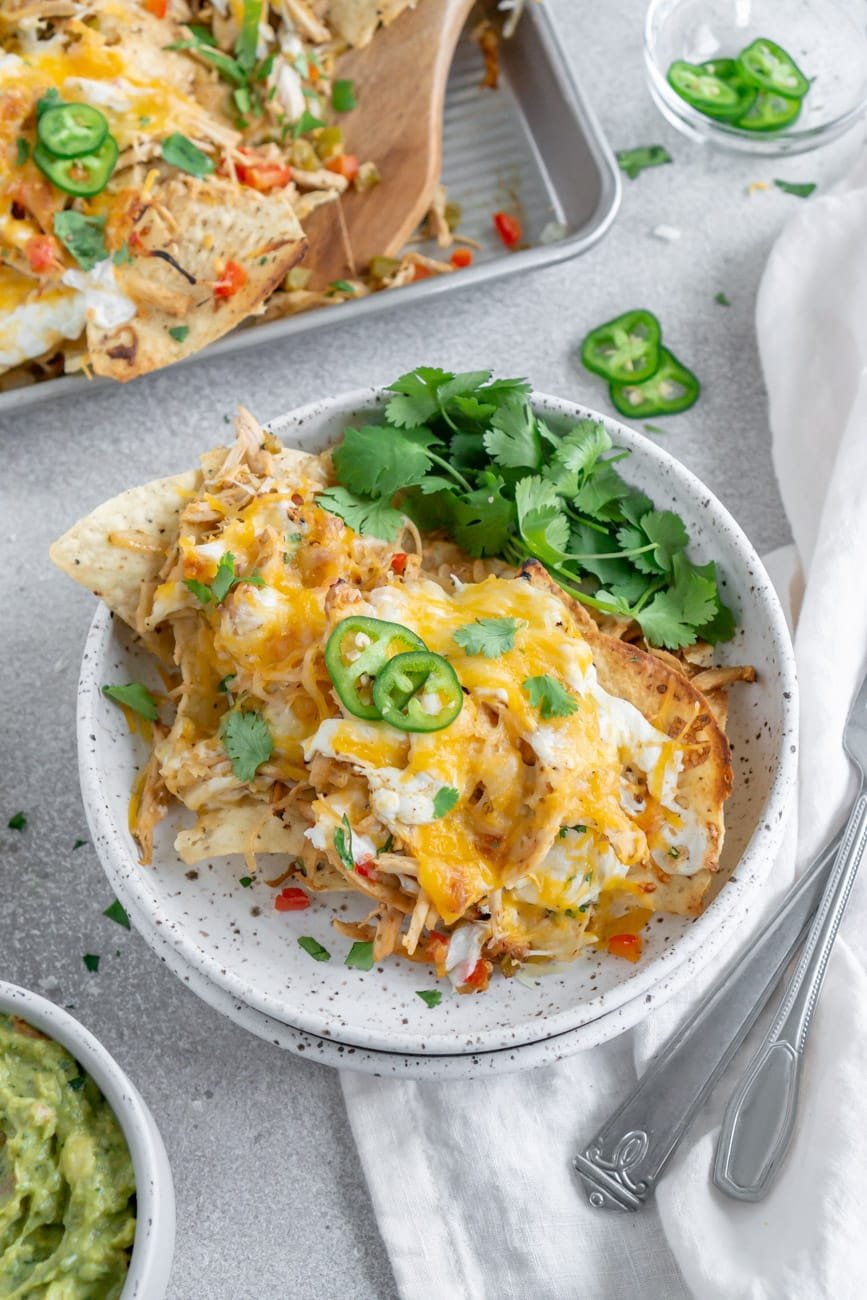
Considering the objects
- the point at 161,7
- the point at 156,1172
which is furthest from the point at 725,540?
the point at 161,7

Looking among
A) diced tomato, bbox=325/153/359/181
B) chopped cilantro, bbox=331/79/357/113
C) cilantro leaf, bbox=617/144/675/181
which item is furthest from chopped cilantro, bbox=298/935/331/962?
cilantro leaf, bbox=617/144/675/181

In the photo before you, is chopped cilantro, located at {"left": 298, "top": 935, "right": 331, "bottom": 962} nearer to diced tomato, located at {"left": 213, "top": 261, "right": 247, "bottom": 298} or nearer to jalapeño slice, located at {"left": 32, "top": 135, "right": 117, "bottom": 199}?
diced tomato, located at {"left": 213, "top": 261, "right": 247, "bottom": 298}

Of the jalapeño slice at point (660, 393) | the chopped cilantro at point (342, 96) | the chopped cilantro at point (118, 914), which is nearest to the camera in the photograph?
the chopped cilantro at point (118, 914)

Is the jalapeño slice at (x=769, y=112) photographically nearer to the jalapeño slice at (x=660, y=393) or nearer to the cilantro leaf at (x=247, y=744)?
the jalapeño slice at (x=660, y=393)

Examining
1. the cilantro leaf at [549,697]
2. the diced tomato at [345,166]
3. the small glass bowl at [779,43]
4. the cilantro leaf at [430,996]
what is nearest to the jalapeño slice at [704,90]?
the small glass bowl at [779,43]

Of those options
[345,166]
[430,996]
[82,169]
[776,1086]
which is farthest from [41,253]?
[776,1086]

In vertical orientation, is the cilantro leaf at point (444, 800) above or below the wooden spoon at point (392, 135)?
below
